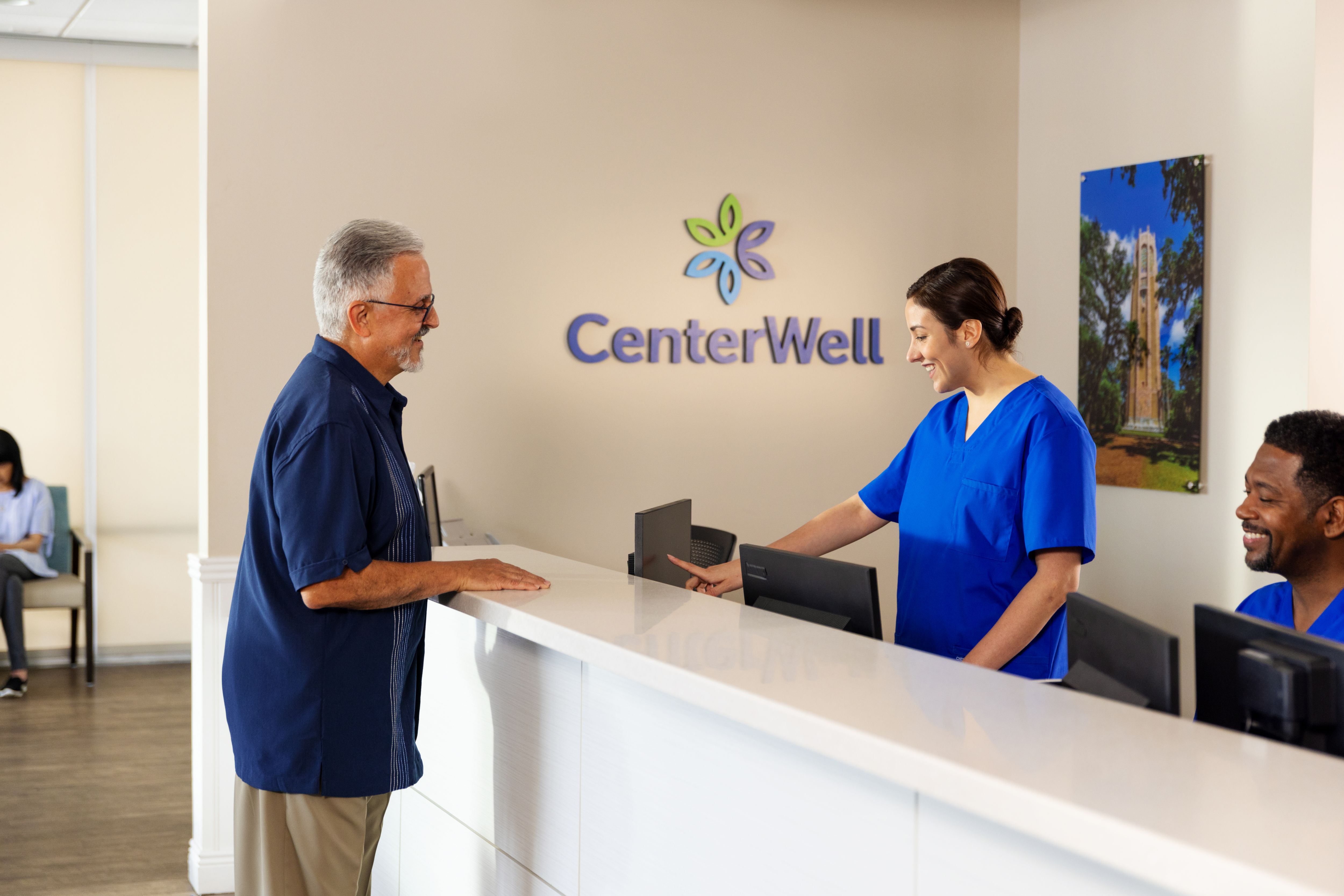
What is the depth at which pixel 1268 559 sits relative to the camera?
7.64 ft

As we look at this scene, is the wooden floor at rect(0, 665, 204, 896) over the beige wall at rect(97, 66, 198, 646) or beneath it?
beneath

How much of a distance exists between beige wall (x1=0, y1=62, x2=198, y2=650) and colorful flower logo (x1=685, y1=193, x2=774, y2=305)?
3972mm

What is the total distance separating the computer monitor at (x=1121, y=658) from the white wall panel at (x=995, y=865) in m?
0.31

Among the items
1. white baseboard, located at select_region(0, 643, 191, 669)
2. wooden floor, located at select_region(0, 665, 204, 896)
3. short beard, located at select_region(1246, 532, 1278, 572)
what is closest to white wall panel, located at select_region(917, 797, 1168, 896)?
short beard, located at select_region(1246, 532, 1278, 572)

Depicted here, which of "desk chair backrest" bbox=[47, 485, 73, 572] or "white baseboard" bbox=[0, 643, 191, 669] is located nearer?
"desk chair backrest" bbox=[47, 485, 73, 572]

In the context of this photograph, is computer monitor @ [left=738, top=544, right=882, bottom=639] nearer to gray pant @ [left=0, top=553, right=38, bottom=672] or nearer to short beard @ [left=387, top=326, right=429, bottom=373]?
short beard @ [left=387, top=326, right=429, bottom=373]

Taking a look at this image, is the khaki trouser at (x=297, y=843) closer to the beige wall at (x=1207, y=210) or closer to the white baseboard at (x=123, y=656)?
the beige wall at (x=1207, y=210)

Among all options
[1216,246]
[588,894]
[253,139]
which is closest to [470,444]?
[253,139]

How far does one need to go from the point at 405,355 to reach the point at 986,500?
1.25 m

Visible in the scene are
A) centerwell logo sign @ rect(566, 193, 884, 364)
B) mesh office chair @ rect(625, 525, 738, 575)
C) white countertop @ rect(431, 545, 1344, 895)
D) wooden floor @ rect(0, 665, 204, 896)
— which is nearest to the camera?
white countertop @ rect(431, 545, 1344, 895)

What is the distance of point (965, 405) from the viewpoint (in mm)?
2654

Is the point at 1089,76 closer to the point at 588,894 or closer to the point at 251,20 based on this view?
the point at 251,20

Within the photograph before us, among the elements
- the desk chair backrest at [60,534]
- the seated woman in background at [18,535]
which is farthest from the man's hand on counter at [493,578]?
the desk chair backrest at [60,534]

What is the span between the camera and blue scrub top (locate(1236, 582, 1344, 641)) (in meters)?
2.08
